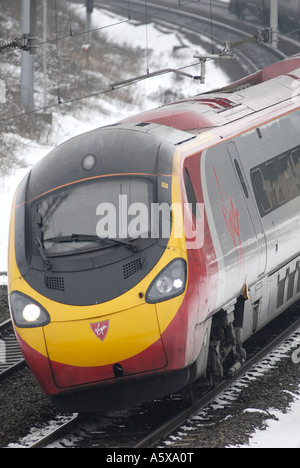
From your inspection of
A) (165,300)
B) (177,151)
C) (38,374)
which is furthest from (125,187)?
(38,374)

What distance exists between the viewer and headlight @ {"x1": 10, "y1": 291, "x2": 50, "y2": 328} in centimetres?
892

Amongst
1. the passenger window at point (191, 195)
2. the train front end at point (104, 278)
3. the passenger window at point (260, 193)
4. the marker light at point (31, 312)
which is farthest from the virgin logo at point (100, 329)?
the passenger window at point (260, 193)

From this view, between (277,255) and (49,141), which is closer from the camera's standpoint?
(277,255)

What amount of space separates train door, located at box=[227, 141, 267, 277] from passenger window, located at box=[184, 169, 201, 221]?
115cm

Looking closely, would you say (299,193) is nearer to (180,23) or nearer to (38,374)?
(38,374)

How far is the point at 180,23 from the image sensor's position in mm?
48500

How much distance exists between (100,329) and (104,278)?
1.65 ft

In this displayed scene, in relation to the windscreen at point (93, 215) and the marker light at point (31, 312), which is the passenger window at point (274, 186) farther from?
the marker light at point (31, 312)

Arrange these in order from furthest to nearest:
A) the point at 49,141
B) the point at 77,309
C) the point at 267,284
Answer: the point at 49,141 < the point at 267,284 < the point at 77,309

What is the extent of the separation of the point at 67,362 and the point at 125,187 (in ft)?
5.97

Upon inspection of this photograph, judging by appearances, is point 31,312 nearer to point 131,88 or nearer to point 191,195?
point 191,195

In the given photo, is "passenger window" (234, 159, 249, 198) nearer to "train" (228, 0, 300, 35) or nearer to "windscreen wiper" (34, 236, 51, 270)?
"windscreen wiper" (34, 236, 51, 270)

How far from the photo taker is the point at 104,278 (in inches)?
349
